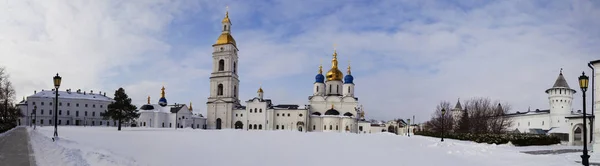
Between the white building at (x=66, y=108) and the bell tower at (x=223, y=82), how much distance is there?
27.6 metres

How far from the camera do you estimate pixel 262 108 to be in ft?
279

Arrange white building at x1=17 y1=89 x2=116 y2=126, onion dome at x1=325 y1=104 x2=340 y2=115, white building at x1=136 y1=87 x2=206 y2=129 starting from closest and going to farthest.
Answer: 1. onion dome at x1=325 y1=104 x2=340 y2=115
2. white building at x1=136 y1=87 x2=206 y2=129
3. white building at x1=17 y1=89 x2=116 y2=126

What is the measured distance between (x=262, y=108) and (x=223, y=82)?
10160 mm

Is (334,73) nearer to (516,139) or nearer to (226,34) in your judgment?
(226,34)

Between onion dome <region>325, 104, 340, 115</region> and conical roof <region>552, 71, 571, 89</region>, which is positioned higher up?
conical roof <region>552, 71, 571, 89</region>

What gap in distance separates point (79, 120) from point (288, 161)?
3755 inches

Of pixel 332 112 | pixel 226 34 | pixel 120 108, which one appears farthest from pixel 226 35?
pixel 120 108

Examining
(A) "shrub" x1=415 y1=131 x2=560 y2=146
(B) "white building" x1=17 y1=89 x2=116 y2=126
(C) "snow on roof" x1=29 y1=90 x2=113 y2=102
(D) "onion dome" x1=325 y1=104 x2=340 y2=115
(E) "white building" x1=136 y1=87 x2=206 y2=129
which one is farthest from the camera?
(C) "snow on roof" x1=29 y1=90 x2=113 y2=102

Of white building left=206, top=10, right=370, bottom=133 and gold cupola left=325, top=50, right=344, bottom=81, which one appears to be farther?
gold cupola left=325, top=50, right=344, bottom=81

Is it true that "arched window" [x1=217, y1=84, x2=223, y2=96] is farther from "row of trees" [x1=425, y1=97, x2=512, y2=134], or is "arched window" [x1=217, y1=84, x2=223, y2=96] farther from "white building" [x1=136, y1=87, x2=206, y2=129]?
"row of trees" [x1=425, y1=97, x2=512, y2=134]

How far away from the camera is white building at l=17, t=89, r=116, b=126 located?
301ft

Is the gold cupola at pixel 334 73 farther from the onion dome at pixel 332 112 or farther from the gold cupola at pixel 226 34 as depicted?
the gold cupola at pixel 226 34

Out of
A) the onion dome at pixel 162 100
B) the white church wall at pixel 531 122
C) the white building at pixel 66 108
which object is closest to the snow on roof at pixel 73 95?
the white building at pixel 66 108

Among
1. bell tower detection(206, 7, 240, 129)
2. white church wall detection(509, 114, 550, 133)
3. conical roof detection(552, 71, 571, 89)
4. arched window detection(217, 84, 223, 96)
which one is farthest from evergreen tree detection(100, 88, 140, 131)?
white church wall detection(509, 114, 550, 133)
